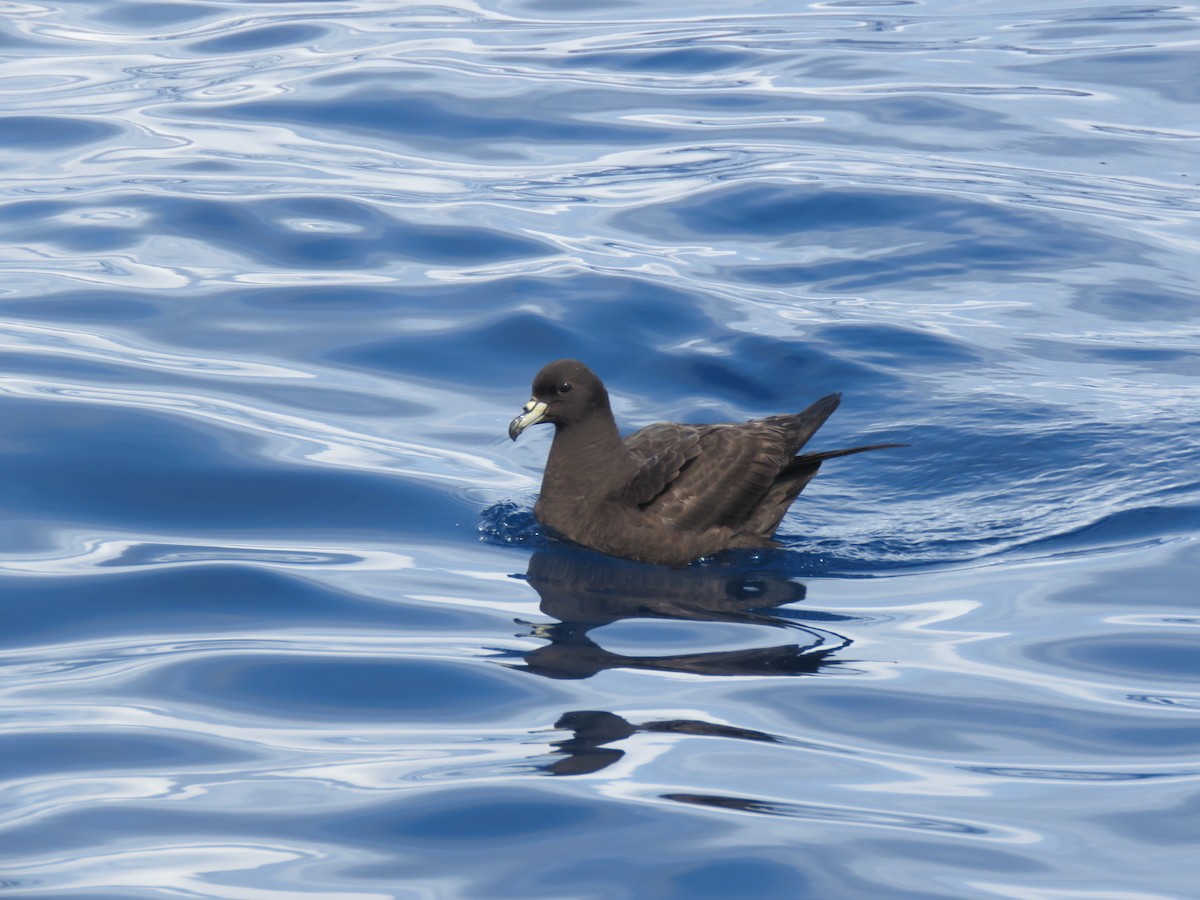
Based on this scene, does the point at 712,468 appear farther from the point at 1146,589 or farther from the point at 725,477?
the point at 1146,589

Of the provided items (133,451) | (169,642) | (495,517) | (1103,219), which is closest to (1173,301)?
(1103,219)

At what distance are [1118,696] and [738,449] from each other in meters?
2.85

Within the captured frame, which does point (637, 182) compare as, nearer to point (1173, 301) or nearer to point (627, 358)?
point (627, 358)

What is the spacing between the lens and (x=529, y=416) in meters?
8.32

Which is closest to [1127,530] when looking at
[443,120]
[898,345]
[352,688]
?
[898,345]

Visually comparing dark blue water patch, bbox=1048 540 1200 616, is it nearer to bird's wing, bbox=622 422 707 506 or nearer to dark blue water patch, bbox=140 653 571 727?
bird's wing, bbox=622 422 707 506

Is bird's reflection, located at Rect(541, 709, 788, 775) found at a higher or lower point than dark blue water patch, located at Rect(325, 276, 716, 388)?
lower

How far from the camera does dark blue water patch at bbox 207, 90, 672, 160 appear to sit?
16.2m

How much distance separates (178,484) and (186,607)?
64.0 inches

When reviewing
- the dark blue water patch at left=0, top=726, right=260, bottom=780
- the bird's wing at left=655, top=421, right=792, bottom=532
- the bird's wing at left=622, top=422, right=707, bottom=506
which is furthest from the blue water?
the bird's wing at left=622, top=422, right=707, bottom=506

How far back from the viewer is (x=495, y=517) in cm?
850

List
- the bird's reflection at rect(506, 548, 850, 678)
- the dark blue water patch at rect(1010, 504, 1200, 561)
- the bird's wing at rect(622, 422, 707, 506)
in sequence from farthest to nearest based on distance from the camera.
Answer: the bird's wing at rect(622, 422, 707, 506), the dark blue water patch at rect(1010, 504, 1200, 561), the bird's reflection at rect(506, 548, 850, 678)

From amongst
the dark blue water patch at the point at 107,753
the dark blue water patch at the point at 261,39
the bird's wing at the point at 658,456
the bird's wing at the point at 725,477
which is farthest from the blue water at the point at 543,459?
the bird's wing at the point at 658,456

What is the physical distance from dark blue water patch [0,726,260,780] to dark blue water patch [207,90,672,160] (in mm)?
10871
